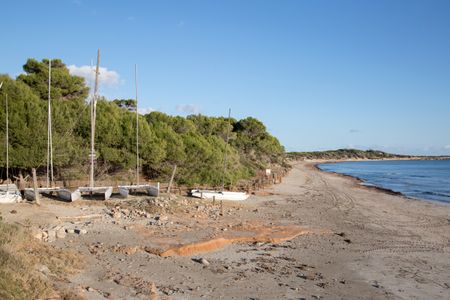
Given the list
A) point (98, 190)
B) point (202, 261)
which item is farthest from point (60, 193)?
point (202, 261)

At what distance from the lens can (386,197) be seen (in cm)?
3747

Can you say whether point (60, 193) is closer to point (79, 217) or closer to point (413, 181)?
point (79, 217)

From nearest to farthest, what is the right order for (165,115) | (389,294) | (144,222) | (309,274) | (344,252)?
(389,294)
(309,274)
(344,252)
(144,222)
(165,115)

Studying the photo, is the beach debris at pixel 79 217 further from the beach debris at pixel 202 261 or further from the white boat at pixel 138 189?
the beach debris at pixel 202 261

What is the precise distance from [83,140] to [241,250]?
1766 centimetres

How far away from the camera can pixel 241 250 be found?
15336mm

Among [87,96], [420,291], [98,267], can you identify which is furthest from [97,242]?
[87,96]

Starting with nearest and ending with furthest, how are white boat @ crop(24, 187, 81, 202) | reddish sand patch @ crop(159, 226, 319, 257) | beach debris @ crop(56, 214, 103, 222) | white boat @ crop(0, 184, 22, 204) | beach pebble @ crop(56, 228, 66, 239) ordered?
1. reddish sand patch @ crop(159, 226, 319, 257)
2. beach pebble @ crop(56, 228, 66, 239)
3. beach debris @ crop(56, 214, 103, 222)
4. white boat @ crop(0, 184, 22, 204)
5. white boat @ crop(24, 187, 81, 202)

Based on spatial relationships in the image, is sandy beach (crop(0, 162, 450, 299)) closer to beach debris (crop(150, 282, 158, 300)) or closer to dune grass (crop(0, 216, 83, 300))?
beach debris (crop(150, 282, 158, 300))

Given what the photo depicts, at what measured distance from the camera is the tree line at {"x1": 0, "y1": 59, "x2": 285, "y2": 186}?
25781mm

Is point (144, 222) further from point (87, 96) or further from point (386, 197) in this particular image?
point (386, 197)

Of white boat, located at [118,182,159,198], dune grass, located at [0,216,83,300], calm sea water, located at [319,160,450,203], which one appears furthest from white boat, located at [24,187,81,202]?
calm sea water, located at [319,160,450,203]

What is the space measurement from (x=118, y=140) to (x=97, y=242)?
635 inches

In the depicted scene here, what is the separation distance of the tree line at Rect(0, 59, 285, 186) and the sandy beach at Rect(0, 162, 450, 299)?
211 inches
